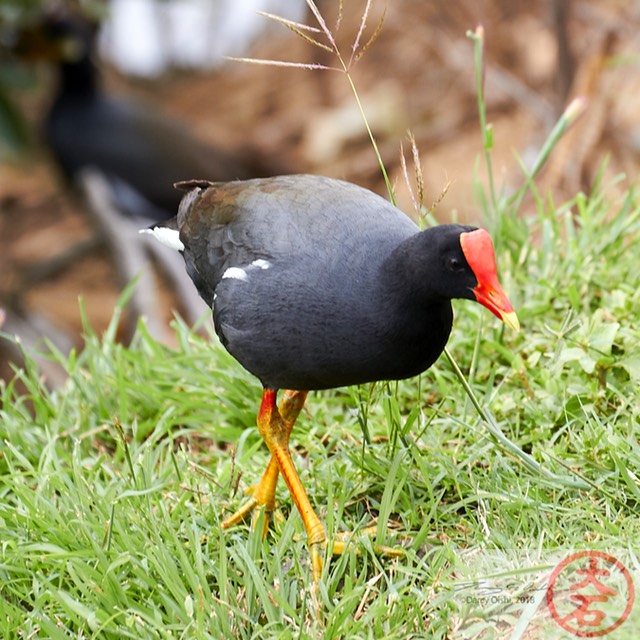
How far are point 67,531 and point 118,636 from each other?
0.38m

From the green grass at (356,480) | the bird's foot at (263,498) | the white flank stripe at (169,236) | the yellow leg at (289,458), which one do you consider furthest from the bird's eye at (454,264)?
the white flank stripe at (169,236)

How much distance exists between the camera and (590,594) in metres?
2.04

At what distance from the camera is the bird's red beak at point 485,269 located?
222cm

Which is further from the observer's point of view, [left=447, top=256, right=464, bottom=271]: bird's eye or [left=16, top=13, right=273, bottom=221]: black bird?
[left=16, top=13, right=273, bottom=221]: black bird

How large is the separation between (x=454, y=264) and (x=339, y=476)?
816 millimetres

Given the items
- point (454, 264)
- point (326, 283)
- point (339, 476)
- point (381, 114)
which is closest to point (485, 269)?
point (454, 264)

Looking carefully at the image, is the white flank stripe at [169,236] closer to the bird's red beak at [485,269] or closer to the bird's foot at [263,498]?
the bird's foot at [263,498]

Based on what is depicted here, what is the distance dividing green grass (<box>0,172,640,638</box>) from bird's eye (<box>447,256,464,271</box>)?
1.70 ft

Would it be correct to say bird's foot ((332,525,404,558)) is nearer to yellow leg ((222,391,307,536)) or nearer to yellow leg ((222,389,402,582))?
yellow leg ((222,389,402,582))

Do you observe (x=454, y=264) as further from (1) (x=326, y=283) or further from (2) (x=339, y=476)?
(2) (x=339, y=476)

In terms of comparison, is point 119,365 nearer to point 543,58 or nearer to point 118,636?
point 118,636

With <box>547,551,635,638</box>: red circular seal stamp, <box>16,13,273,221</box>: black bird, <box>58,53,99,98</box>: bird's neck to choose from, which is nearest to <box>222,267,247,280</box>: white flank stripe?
<box>547,551,635,638</box>: red circular seal stamp

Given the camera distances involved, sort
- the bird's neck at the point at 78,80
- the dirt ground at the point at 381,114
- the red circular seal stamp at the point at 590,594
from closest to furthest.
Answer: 1. the red circular seal stamp at the point at 590,594
2. the dirt ground at the point at 381,114
3. the bird's neck at the point at 78,80

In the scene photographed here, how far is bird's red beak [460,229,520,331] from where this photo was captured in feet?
7.27
